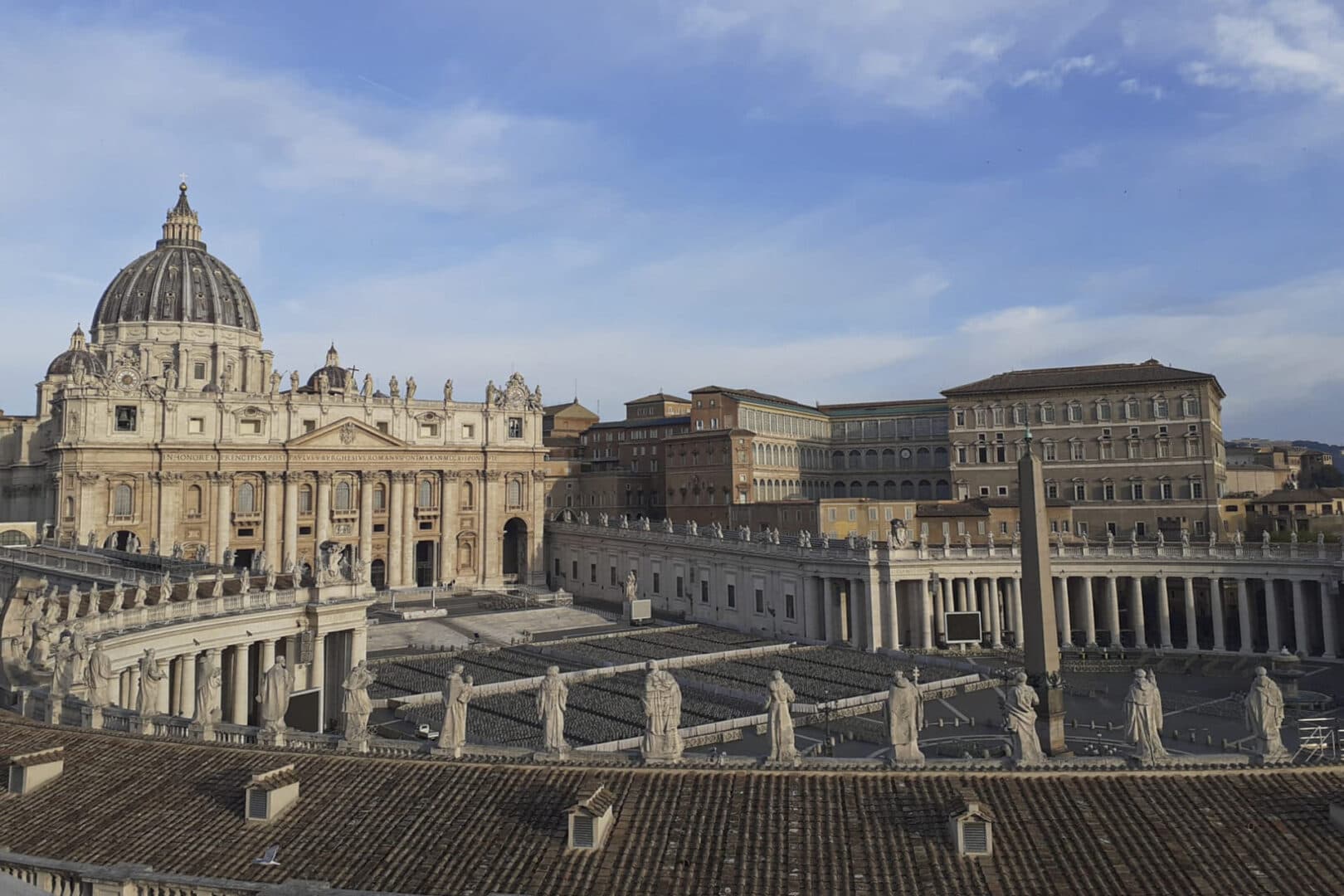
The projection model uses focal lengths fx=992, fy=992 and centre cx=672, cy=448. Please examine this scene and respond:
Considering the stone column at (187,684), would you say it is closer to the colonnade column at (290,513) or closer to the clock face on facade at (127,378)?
the colonnade column at (290,513)

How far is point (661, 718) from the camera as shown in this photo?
16.6m

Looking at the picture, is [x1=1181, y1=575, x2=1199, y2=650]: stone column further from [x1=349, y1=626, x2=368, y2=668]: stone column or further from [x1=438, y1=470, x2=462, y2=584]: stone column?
[x1=438, y1=470, x2=462, y2=584]: stone column

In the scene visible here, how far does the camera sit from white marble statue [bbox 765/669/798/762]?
16.2 meters

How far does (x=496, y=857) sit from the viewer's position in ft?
41.0

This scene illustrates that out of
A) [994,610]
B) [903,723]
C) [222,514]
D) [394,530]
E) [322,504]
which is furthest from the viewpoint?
[394,530]

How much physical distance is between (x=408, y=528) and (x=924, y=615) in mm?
42803

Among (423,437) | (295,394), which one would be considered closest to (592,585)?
(423,437)

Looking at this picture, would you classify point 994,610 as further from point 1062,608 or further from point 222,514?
point 222,514

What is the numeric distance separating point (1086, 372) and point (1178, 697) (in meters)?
39.8

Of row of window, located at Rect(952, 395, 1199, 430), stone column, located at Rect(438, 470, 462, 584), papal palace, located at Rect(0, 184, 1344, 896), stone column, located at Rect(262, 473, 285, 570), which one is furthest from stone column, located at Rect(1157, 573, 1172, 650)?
stone column, located at Rect(262, 473, 285, 570)

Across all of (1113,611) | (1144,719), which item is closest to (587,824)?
(1144,719)

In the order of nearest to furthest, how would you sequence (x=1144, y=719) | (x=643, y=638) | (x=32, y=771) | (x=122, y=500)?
(x=32, y=771) < (x=1144, y=719) < (x=643, y=638) < (x=122, y=500)

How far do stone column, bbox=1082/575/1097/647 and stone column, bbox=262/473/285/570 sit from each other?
54266 mm

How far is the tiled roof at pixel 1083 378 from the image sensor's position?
6969 centimetres
